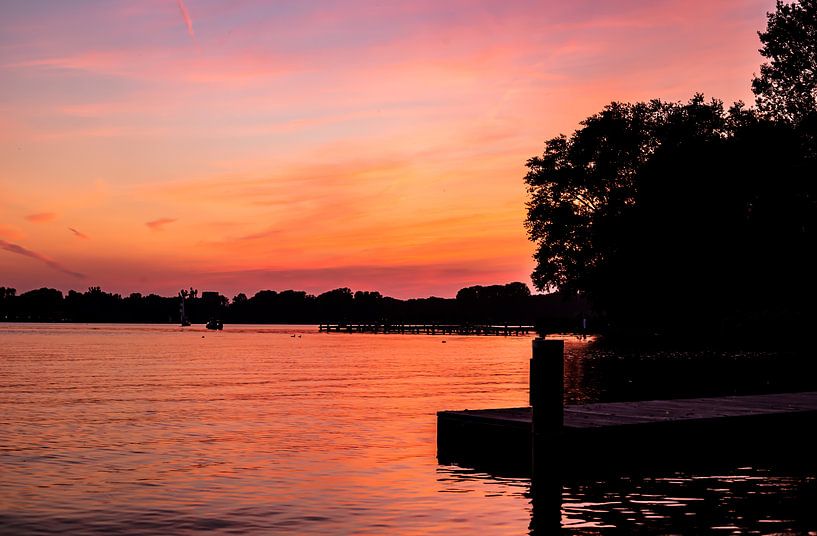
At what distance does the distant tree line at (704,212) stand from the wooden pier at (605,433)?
44937mm

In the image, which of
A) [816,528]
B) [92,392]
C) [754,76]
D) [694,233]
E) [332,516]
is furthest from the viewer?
[694,233]

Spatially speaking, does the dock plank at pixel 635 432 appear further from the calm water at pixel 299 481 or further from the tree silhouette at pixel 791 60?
the tree silhouette at pixel 791 60

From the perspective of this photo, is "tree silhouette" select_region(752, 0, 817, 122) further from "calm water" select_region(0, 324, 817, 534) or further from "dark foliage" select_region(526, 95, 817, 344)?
"calm water" select_region(0, 324, 817, 534)

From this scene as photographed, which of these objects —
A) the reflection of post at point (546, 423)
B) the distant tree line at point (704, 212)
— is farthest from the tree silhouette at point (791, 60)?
the reflection of post at point (546, 423)

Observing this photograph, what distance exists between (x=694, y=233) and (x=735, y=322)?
34.8 feet

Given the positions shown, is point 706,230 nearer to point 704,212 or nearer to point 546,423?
point 704,212

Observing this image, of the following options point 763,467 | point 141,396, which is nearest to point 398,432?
point 763,467

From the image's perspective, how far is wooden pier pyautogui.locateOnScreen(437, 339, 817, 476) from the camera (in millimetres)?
19453

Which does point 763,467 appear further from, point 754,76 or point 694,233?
point 694,233

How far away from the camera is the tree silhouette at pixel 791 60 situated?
64750 millimetres

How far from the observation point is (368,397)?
43.4 meters

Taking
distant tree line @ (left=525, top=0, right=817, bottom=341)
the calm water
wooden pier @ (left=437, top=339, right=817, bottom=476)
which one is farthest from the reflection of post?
distant tree line @ (left=525, top=0, right=817, bottom=341)

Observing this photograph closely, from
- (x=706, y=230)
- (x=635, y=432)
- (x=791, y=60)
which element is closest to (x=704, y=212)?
(x=706, y=230)

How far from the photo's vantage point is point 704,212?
254 ft
